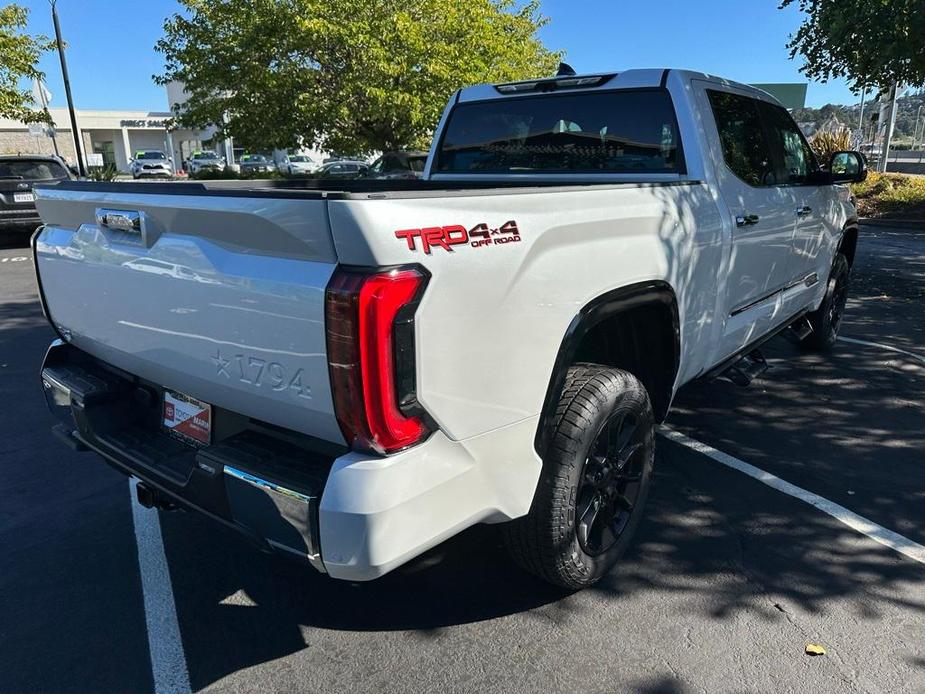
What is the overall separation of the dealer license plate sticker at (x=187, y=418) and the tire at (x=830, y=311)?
5.10 metres

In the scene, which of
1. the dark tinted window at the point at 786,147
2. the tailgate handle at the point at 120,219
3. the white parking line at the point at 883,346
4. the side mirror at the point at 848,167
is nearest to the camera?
the tailgate handle at the point at 120,219

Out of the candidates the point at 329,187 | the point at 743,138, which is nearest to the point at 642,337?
the point at 743,138

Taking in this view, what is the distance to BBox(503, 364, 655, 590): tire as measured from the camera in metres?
2.47

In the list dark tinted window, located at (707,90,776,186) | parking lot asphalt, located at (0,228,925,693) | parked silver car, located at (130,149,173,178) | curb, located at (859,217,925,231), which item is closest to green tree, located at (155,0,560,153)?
curb, located at (859,217,925,231)

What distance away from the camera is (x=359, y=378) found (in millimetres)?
1852

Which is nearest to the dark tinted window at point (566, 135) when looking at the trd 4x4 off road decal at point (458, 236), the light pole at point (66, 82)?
the trd 4x4 off road decal at point (458, 236)

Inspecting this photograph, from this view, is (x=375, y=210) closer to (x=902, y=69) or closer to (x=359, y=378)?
(x=359, y=378)

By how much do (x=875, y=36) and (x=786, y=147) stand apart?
5611 millimetres

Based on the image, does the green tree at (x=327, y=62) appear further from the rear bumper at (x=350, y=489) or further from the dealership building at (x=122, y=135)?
the dealership building at (x=122, y=135)

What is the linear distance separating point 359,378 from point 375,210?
436 millimetres

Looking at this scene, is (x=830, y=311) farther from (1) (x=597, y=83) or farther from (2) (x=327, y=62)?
(2) (x=327, y=62)

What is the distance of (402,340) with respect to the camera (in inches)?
72.9

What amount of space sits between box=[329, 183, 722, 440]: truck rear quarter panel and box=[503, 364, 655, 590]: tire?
0.27 m

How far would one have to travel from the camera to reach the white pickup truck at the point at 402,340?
74.0 inches
